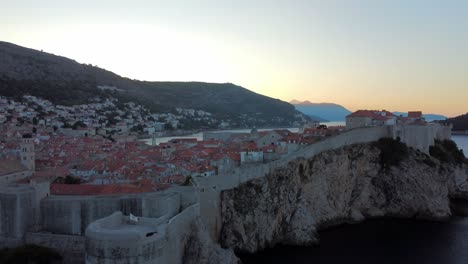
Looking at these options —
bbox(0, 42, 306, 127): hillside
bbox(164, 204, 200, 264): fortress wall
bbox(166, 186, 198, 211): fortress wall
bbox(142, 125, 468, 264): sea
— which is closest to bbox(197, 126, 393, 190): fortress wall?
bbox(166, 186, 198, 211): fortress wall

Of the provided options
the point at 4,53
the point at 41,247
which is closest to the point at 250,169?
the point at 41,247

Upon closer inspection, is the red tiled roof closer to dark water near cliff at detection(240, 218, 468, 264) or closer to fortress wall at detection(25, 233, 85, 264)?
fortress wall at detection(25, 233, 85, 264)

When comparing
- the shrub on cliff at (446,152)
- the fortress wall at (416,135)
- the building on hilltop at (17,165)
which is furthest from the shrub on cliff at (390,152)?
the building on hilltop at (17,165)

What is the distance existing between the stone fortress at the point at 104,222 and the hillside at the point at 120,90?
53.2 meters

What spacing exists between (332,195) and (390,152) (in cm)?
659

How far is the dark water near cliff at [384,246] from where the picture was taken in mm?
18359

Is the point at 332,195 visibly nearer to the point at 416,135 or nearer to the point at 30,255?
the point at 416,135

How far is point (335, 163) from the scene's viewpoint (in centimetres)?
2547

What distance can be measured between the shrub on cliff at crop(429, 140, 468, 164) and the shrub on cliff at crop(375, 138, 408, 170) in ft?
12.3

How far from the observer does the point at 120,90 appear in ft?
312

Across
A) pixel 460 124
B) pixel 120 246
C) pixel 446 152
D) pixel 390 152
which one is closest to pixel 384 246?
pixel 390 152

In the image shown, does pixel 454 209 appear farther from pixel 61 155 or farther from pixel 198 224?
pixel 61 155

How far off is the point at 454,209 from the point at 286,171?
1292 centimetres

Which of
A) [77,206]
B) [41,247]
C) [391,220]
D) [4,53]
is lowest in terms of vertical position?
[391,220]
